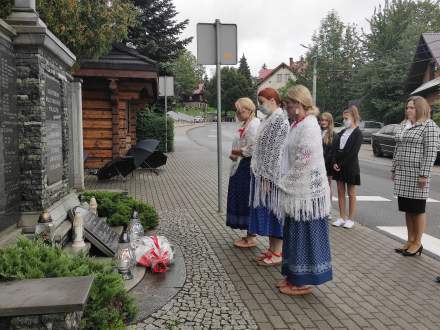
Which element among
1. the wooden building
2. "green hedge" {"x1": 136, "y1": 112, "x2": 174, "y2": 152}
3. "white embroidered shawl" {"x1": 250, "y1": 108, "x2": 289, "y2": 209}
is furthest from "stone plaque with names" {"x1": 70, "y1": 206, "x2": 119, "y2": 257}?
"green hedge" {"x1": 136, "y1": 112, "x2": 174, "y2": 152}

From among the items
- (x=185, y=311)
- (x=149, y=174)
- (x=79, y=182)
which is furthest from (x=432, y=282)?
(x=149, y=174)

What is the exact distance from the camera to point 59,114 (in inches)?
226

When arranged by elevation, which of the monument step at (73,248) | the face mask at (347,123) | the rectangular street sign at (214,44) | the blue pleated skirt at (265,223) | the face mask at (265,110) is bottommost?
the monument step at (73,248)

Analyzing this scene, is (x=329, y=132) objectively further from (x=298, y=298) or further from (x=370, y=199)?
(x=298, y=298)

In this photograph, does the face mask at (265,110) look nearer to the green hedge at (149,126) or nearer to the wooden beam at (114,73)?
the wooden beam at (114,73)

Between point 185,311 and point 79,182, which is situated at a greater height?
point 79,182

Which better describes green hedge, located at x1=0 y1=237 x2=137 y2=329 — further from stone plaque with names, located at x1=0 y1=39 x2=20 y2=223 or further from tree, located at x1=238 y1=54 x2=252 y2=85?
tree, located at x1=238 y1=54 x2=252 y2=85

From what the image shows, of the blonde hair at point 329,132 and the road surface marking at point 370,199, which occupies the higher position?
the blonde hair at point 329,132

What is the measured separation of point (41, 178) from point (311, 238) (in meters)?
2.72

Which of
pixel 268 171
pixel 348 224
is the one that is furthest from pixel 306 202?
pixel 348 224

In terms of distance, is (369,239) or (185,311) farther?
(369,239)

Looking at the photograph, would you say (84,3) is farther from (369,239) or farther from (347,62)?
(347,62)

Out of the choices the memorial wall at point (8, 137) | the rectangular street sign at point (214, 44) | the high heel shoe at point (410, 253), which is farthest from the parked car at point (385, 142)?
the memorial wall at point (8, 137)

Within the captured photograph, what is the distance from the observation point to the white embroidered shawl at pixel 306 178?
438cm
